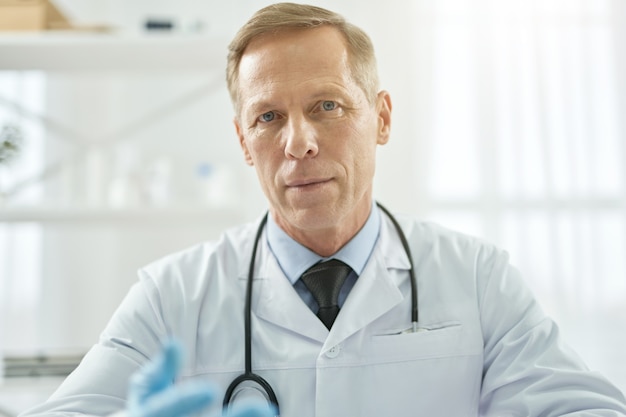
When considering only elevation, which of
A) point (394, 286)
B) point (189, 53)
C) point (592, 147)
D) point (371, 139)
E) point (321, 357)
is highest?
point (189, 53)

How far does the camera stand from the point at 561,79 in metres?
2.62

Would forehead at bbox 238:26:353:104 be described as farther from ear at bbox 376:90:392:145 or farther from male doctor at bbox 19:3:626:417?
ear at bbox 376:90:392:145

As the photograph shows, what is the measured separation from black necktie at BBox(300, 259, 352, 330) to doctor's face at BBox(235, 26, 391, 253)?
84mm

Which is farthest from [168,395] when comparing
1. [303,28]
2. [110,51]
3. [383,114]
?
[110,51]

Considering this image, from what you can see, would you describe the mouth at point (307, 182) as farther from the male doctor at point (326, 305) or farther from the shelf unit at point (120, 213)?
the shelf unit at point (120, 213)

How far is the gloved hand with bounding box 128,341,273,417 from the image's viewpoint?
2.02 ft

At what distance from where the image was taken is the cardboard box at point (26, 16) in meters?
1.95

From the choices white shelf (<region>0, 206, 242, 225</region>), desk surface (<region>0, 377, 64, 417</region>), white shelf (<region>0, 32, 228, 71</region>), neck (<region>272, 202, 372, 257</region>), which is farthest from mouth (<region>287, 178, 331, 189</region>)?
desk surface (<region>0, 377, 64, 417</region>)

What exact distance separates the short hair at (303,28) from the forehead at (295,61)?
1 cm

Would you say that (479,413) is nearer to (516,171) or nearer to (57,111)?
(516,171)

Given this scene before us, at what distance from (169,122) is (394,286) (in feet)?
4.90

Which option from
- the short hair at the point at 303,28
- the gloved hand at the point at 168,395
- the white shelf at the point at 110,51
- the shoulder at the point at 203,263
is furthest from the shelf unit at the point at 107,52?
the gloved hand at the point at 168,395

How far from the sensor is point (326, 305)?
49.9 inches

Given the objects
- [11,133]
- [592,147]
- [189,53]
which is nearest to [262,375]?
[189,53]
